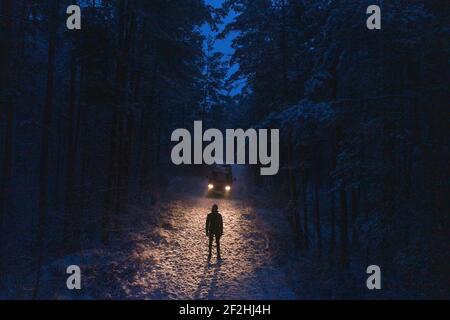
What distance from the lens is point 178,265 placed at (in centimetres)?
1124

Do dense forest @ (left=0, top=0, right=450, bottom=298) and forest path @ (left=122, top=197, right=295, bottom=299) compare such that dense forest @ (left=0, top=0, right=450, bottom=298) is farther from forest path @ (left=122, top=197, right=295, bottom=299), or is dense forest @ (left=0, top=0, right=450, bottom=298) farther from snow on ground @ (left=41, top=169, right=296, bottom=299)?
forest path @ (left=122, top=197, right=295, bottom=299)

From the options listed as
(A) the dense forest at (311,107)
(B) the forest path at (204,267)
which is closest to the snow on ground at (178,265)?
(B) the forest path at (204,267)

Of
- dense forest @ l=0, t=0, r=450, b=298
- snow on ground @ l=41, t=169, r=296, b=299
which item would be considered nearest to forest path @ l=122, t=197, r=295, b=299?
snow on ground @ l=41, t=169, r=296, b=299

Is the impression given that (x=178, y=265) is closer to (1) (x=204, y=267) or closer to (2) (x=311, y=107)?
(1) (x=204, y=267)

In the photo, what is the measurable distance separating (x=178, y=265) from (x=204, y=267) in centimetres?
88

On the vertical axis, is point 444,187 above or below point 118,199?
above

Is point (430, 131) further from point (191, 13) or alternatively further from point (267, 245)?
point (191, 13)

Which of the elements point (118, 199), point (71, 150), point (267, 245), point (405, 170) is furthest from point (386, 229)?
point (71, 150)

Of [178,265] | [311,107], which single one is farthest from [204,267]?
[311,107]

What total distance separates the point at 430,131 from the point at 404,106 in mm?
1253

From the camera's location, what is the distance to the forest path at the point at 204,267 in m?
9.27

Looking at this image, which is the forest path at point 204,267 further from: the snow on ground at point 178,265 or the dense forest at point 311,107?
the dense forest at point 311,107

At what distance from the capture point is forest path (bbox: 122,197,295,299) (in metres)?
9.27
